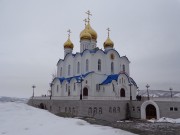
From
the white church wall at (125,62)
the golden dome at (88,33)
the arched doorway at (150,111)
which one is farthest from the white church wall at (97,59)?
the arched doorway at (150,111)

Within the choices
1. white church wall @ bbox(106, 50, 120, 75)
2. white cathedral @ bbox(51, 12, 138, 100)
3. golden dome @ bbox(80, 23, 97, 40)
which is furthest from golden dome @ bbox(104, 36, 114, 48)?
white church wall @ bbox(106, 50, 120, 75)

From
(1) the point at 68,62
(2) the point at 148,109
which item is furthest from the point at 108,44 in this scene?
(2) the point at 148,109

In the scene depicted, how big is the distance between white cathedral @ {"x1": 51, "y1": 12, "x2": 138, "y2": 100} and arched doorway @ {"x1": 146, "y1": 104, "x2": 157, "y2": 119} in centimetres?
328

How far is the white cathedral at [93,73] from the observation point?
31578 millimetres

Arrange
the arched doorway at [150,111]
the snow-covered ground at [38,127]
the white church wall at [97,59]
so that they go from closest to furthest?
the snow-covered ground at [38,127]
the arched doorway at [150,111]
the white church wall at [97,59]

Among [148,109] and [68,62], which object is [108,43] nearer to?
[68,62]

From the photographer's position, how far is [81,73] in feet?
114

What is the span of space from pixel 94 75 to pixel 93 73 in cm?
39

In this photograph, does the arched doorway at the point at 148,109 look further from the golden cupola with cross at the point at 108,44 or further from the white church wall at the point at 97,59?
the golden cupola with cross at the point at 108,44

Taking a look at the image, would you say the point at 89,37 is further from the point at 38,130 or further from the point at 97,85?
the point at 38,130

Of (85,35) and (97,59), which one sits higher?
(85,35)

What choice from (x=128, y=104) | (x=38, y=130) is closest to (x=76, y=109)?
(x=128, y=104)

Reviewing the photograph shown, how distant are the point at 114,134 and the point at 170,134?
5454 millimetres

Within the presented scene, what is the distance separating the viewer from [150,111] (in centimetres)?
2567
